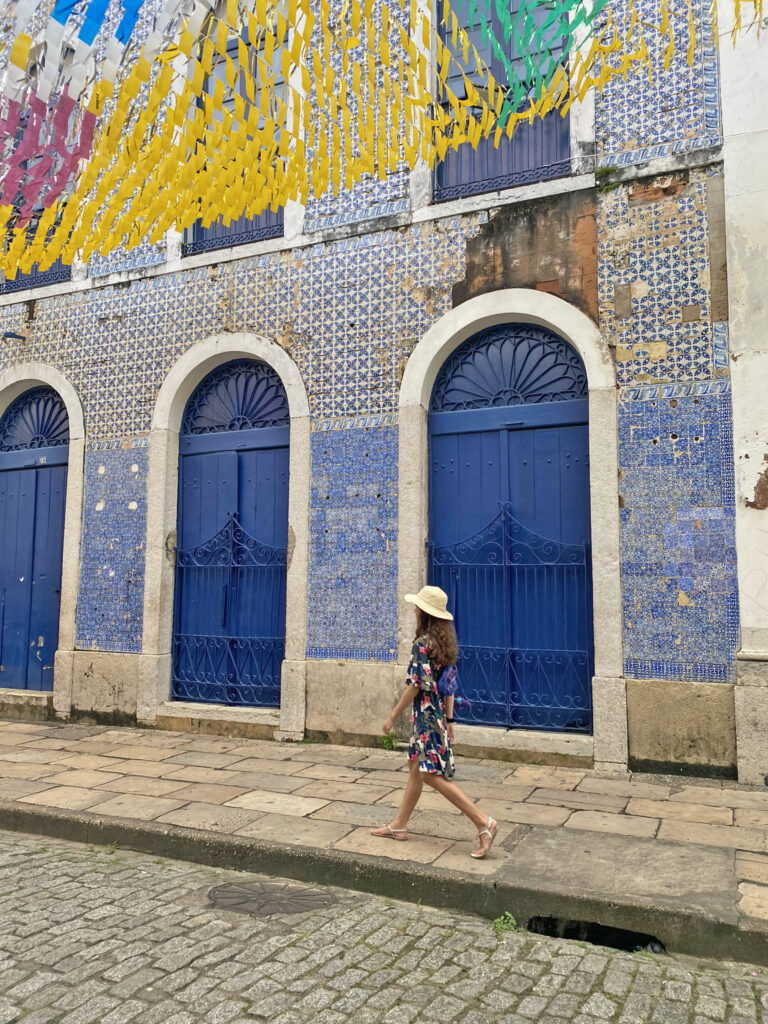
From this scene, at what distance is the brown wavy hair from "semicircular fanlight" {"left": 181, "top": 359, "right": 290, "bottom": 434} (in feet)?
13.5

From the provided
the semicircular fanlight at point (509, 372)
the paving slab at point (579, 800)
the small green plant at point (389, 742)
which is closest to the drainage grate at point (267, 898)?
the paving slab at point (579, 800)

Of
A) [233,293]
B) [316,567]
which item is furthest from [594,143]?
[316,567]

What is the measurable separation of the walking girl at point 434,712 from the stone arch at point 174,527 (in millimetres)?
3152

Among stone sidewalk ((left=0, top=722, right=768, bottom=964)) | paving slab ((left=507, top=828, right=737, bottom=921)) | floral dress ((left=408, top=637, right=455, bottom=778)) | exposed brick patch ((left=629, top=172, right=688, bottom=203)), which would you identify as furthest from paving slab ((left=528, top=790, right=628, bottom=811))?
exposed brick patch ((left=629, top=172, right=688, bottom=203))

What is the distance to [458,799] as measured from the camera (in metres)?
4.24

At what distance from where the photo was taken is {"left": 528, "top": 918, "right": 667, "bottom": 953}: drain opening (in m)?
3.59

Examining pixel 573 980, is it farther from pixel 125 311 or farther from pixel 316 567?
pixel 125 311

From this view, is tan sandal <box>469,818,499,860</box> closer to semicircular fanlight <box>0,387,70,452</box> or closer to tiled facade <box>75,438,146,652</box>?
tiled facade <box>75,438,146,652</box>

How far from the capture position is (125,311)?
29.3ft

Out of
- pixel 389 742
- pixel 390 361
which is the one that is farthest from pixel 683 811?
pixel 390 361

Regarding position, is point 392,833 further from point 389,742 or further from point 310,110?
point 310,110

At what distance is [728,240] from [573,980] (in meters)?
5.46

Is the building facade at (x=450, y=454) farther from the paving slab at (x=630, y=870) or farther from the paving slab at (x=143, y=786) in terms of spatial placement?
the paving slab at (x=630, y=870)

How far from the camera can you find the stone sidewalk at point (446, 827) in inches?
147
